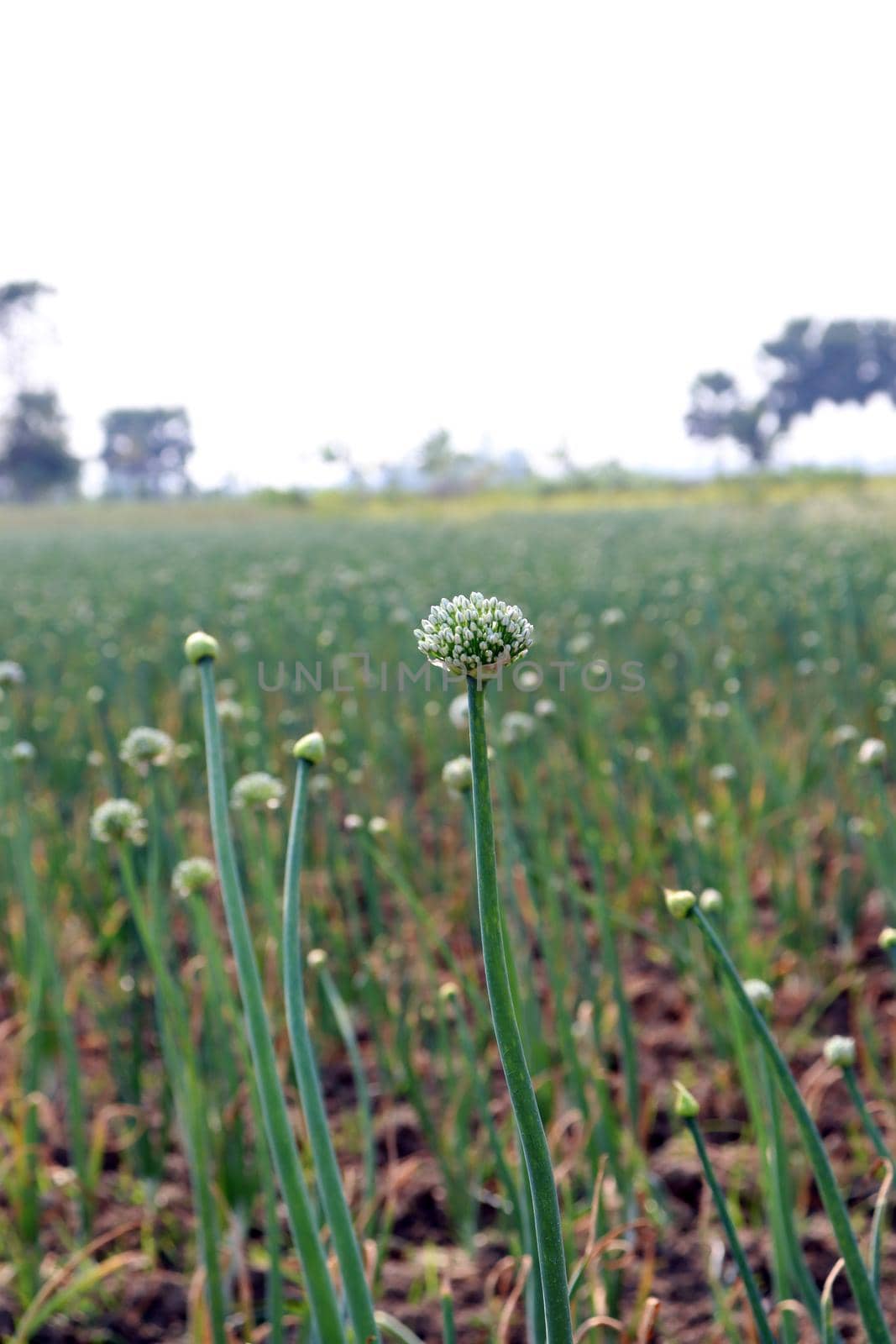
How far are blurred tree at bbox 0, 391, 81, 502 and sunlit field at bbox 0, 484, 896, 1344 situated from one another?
4091 centimetres

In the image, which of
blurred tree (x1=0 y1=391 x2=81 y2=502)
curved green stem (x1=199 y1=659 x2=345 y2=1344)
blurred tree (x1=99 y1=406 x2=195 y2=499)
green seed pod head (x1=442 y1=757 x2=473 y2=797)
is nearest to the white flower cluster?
curved green stem (x1=199 y1=659 x2=345 y2=1344)

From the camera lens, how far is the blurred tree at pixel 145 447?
193 feet

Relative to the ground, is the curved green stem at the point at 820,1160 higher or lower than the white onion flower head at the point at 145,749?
lower

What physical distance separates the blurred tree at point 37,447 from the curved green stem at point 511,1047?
147 ft

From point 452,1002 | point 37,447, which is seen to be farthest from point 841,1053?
point 37,447

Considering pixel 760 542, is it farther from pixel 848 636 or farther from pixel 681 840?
pixel 681 840

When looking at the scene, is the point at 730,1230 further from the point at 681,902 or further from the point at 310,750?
the point at 310,750

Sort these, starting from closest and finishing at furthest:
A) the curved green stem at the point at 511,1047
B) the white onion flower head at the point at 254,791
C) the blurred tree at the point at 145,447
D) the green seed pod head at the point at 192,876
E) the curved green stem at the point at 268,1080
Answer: the curved green stem at the point at 511,1047 < the curved green stem at the point at 268,1080 < the green seed pod head at the point at 192,876 < the white onion flower head at the point at 254,791 < the blurred tree at the point at 145,447

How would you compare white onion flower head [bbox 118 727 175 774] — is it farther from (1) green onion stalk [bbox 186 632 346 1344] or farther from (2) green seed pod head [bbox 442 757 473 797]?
(1) green onion stalk [bbox 186 632 346 1344]

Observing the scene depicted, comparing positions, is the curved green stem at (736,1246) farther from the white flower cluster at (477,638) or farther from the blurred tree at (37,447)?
the blurred tree at (37,447)

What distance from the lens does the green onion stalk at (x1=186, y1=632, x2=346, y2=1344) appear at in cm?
74

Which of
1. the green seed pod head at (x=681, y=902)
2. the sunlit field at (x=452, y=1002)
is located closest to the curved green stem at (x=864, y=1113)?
the sunlit field at (x=452, y=1002)

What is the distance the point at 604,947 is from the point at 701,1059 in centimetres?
50

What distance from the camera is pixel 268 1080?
734mm
